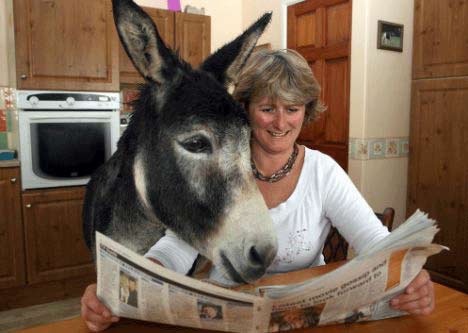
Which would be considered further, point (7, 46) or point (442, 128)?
point (7, 46)

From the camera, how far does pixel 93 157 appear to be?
2.71 metres

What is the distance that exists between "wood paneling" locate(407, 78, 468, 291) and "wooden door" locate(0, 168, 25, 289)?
101 inches

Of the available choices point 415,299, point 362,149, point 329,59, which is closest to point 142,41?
point 415,299

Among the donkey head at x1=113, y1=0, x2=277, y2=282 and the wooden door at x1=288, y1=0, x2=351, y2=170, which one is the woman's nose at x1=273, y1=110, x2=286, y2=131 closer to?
the donkey head at x1=113, y1=0, x2=277, y2=282

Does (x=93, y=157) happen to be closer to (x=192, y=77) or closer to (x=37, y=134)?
(x=37, y=134)

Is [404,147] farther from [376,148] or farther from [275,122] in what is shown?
[275,122]

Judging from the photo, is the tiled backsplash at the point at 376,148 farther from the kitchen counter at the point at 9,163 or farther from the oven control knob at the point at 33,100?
the kitchen counter at the point at 9,163

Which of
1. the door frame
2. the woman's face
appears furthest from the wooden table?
the door frame

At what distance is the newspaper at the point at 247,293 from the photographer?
56 centimetres

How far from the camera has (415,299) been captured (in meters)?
0.70

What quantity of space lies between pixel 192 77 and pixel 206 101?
0.27 ft

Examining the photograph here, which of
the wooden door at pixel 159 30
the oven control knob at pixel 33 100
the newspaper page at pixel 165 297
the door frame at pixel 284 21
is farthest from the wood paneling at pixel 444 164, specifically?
the oven control knob at pixel 33 100

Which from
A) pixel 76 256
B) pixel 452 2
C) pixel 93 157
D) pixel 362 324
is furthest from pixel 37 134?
pixel 452 2

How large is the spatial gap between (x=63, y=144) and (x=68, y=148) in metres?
0.04
